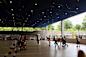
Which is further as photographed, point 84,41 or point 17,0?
point 84,41

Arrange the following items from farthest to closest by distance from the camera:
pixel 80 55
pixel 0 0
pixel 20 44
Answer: pixel 0 0, pixel 20 44, pixel 80 55

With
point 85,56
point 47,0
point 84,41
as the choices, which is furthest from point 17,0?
point 85,56

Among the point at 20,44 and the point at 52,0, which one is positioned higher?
the point at 52,0

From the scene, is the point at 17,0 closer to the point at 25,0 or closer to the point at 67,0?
the point at 25,0

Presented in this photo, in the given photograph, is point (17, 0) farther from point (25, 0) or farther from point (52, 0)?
point (52, 0)

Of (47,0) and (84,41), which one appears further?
(84,41)

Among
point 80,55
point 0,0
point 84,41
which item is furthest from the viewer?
point 84,41

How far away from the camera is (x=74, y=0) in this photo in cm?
2292

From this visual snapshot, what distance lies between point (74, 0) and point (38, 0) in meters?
4.09

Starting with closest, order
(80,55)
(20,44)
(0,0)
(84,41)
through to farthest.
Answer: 1. (80,55)
2. (20,44)
3. (0,0)
4. (84,41)

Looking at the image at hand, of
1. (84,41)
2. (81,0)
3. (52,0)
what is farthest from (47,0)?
(84,41)

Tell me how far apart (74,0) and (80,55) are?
20.3m

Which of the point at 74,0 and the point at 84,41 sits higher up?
the point at 74,0

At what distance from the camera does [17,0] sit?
2261 centimetres
